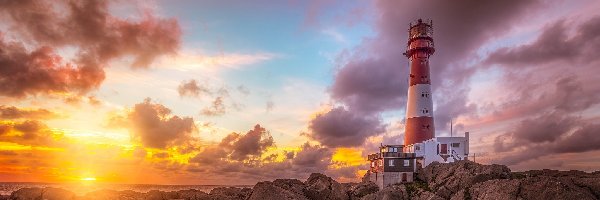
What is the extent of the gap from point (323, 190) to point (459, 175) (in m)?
16.7

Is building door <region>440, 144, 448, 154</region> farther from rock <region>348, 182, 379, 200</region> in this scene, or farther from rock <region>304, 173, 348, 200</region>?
rock <region>304, 173, 348, 200</region>

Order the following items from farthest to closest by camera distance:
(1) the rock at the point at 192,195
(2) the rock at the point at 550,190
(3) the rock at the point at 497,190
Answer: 1. (1) the rock at the point at 192,195
2. (3) the rock at the point at 497,190
3. (2) the rock at the point at 550,190

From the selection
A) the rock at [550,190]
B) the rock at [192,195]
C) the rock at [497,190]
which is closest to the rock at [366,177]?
the rock at [497,190]

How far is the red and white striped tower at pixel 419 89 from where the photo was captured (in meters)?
65.4

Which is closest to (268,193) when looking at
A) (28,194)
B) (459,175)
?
(28,194)

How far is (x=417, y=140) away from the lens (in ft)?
213

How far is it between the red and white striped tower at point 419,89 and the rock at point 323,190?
21340 millimetres

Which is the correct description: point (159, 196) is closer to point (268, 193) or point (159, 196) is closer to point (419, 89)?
point (268, 193)

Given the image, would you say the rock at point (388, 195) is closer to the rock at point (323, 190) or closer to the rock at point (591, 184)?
the rock at point (323, 190)

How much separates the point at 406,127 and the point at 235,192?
Answer: 3236cm

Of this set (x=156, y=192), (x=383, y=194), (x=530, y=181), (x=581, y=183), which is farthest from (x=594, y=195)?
(x=156, y=192)

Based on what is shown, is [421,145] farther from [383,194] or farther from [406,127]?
[383,194]

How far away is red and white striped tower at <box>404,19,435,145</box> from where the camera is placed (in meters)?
65.4

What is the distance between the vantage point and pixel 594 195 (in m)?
33.7
